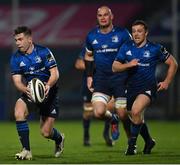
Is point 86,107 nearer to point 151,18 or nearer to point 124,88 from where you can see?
point 124,88

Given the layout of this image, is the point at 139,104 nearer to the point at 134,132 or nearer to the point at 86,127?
the point at 134,132

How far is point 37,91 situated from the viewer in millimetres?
10219

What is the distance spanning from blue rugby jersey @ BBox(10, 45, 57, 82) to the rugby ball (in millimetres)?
282

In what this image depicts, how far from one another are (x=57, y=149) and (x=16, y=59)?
151 cm

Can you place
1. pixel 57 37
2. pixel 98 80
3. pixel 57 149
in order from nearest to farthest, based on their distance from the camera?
pixel 57 149 → pixel 98 80 → pixel 57 37

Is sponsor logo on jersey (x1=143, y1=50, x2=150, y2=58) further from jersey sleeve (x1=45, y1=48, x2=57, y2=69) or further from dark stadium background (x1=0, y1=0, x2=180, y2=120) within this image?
dark stadium background (x1=0, y1=0, x2=180, y2=120)

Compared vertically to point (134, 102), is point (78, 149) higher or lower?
lower

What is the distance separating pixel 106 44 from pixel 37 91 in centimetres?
225

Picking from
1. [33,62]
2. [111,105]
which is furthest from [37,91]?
[111,105]

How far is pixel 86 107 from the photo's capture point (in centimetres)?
1480

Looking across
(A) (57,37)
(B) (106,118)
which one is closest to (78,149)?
(B) (106,118)

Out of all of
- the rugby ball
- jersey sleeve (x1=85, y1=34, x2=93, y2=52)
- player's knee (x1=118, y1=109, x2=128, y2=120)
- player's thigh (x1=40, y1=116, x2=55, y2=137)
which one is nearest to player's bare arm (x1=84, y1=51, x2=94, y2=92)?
jersey sleeve (x1=85, y1=34, x2=93, y2=52)

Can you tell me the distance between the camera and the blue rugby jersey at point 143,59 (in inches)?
436

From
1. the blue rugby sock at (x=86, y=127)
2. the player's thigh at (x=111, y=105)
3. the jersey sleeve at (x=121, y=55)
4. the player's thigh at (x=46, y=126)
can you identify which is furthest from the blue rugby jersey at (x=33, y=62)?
the blue rugby sock at (x=86, y=127)
